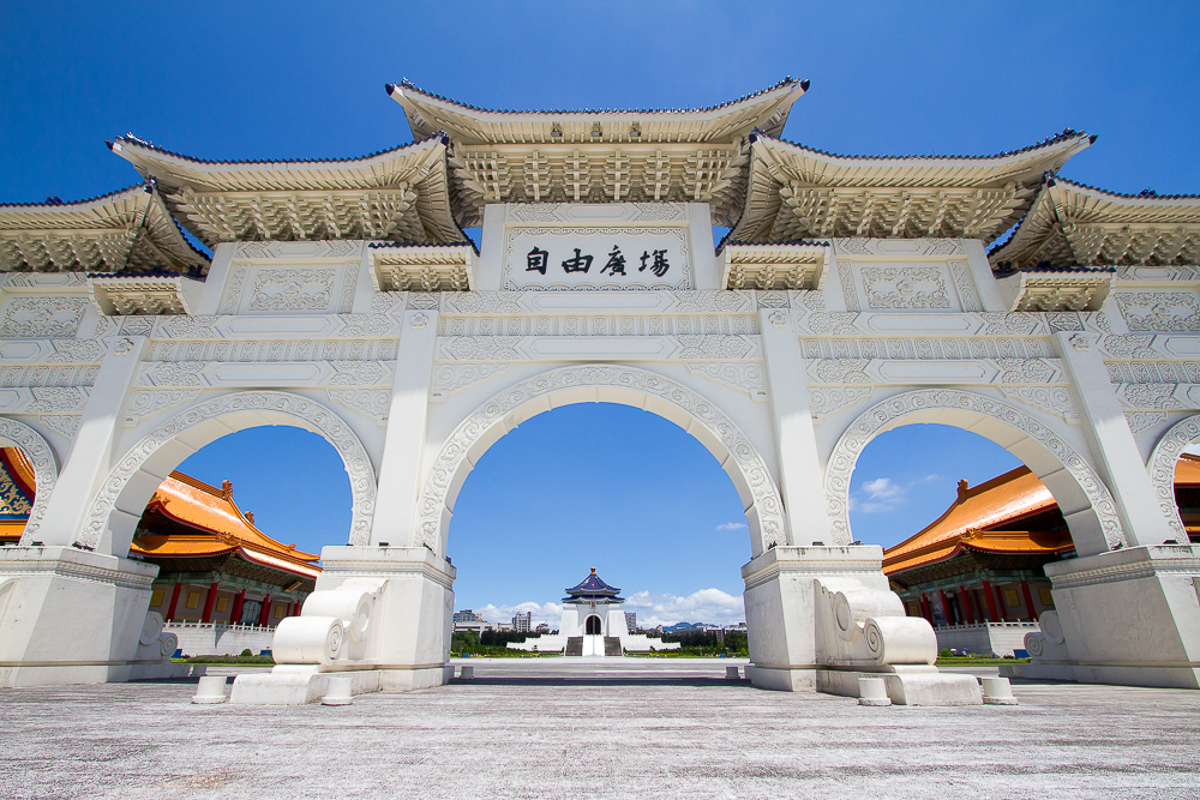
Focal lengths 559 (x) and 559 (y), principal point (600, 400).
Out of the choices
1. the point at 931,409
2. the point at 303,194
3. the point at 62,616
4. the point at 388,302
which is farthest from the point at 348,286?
the point at 931,409

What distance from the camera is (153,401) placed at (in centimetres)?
705

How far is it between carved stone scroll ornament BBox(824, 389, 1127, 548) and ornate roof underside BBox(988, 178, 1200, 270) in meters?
2.22

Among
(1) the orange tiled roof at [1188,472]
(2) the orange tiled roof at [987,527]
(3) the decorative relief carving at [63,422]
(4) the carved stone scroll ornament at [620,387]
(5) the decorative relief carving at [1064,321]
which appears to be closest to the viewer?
(4) the carved stone scroll ornament at [620,387]

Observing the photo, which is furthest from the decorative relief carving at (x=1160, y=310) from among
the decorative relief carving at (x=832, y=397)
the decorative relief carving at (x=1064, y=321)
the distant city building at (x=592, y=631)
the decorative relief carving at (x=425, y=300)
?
the distant city building at (x=592, y=631)

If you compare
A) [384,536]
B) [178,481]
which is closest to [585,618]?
[178,481]

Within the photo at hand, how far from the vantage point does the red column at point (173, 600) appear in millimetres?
13070

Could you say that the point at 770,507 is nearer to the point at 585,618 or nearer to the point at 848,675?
the point at 848,675

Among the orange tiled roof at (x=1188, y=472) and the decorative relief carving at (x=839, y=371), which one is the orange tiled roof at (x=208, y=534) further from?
the orange tiled roof at (x=1188, y=472)

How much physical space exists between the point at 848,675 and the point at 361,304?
7.02 m

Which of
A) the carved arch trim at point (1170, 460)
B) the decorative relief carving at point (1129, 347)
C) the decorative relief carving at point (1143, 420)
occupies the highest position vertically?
the decorative relief carving at point (1129, 347)

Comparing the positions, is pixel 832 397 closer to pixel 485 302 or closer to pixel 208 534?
pixel 485 302

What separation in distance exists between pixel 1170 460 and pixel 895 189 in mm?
4616

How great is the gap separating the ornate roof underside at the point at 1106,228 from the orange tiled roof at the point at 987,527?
5973mm

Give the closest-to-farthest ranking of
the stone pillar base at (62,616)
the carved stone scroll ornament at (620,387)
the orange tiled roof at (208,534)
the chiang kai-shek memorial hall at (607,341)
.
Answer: the stone pillar base at (62,616) < the chiang kai-shek memorial hall at (607,341) < the carved stone scroll ornament at (620,387) < the orange tiled roof at (208,534)
